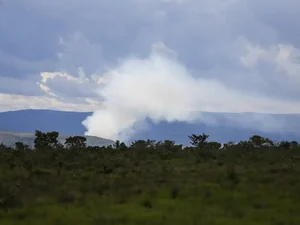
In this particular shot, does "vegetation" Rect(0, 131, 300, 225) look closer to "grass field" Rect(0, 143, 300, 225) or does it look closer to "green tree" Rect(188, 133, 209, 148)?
"grass field" Rect(0, 143, 300, 225)

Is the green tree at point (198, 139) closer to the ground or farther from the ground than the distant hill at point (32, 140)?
closer to the ground

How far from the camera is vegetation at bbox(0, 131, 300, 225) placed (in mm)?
12156

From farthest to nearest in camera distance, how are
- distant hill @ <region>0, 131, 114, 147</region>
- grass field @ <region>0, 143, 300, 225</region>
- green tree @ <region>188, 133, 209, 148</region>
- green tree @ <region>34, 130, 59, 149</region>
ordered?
distant hill @ <region>0, 131, 114, 147</region> < green tree @ <region>188, 133, 209, 148</region> < green tree @ <region>34, 130, 59, 149</region> < grass field @ <region>0, 143, 300, 225</region>

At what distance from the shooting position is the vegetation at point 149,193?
12156mm

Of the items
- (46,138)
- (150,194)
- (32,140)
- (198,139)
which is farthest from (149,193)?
(32,140)

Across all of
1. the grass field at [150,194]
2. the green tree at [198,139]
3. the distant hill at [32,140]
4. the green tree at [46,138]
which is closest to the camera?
the grass field at [150,194]

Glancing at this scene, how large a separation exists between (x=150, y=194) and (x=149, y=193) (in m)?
0.17

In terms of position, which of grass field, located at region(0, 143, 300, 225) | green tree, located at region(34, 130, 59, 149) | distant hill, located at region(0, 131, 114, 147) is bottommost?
grass field, located at region(0, 143, 300, 225)

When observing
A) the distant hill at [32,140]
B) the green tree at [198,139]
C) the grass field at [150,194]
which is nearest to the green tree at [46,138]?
the distant hill at [32,140]

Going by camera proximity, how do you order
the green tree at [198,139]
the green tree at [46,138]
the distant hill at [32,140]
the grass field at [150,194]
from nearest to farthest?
the grass field at [150,194] → the green tree at [46,138] → the green tree at [198,139] → the distant hill at [32,140]

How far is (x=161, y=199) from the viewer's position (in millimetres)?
14617

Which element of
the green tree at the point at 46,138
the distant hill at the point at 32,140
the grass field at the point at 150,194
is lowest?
the grass field at the point at 150,194

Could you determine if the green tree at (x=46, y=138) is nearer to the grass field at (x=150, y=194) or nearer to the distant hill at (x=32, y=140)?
the distant hill at (x=32, y=140)

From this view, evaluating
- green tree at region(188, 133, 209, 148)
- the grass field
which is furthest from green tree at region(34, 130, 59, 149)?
the grass field
